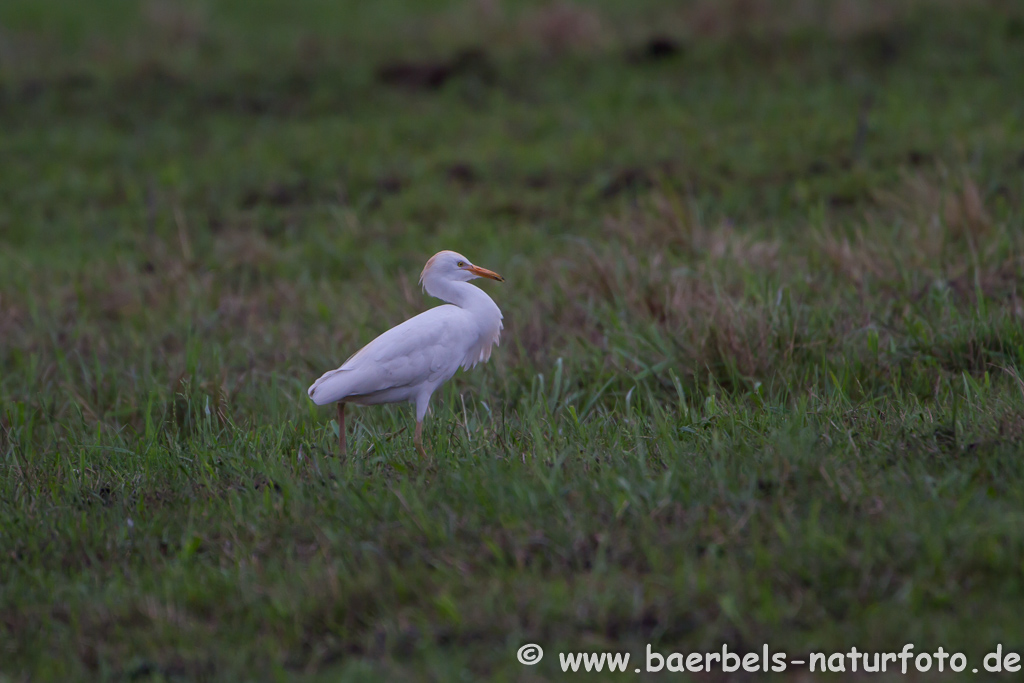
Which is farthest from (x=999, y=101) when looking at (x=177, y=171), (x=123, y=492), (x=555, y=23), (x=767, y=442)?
(x=123, y=492)

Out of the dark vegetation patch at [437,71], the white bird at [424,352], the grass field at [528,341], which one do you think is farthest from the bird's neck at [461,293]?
the dark vegetation patch at [437,71]

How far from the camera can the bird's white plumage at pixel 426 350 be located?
12.7 feet

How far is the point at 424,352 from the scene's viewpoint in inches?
155

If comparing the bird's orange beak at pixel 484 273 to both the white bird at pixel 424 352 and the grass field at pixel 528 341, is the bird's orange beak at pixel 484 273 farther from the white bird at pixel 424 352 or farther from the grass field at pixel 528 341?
the grass field at pixel 528 341

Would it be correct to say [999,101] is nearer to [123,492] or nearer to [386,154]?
[386,154]

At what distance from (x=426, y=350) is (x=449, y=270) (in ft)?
1.50

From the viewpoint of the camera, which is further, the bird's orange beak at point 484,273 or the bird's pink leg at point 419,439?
the bird's orange beak at point 484,273

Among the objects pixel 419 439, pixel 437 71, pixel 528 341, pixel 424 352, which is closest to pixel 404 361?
pixel 424 352

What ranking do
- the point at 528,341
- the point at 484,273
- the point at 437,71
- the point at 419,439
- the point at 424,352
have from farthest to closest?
the point at 437,71
the point at 528,341
the point at 484,273
the point at 424,352
the point at 419,439

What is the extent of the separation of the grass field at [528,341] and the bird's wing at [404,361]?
0.25m

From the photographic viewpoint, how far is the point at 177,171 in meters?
9.08

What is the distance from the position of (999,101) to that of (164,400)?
7.53 metres

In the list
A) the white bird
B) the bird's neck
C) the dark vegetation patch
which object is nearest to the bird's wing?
the white bird

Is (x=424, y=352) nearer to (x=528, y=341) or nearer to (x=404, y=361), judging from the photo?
(x=404, y=361)
